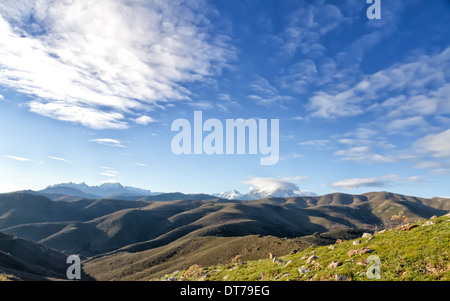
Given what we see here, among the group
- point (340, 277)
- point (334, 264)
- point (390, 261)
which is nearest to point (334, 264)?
point (334, 264)

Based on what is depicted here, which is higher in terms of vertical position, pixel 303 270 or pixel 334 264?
pixel 334 264

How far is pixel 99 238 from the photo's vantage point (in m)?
180

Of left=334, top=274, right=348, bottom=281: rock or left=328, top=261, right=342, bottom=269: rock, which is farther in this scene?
left=328, top=261, right=342, bottom=269: rock

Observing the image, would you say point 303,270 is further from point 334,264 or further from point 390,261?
point 390,261

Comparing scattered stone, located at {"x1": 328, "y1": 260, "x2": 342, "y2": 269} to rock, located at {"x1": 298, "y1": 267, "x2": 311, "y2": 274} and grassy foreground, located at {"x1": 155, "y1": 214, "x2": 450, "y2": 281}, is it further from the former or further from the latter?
rock, located at {"x1": 298, "y1": 267, "x2": 311, "y2": 274}

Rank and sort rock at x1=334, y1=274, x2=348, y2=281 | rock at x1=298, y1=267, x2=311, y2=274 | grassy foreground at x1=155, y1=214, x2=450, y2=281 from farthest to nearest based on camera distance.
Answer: rock at x1=298, y1=267, x2=311, y2=274 < rock at x1=334, y1=274, x2=348, y2=281 < grassy foreground at x1=155, y1=214, x2=450, y2=281

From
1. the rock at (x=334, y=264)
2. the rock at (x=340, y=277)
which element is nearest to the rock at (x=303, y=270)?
the rock at (x=334, y=264)

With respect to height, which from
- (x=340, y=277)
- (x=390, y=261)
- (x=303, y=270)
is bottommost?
(x=303, y=270)

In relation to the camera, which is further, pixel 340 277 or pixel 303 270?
pixel 303 270

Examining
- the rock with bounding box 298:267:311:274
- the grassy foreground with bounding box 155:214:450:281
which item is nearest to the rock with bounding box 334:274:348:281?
the grassy foreground with bounding box 155:214:450:281

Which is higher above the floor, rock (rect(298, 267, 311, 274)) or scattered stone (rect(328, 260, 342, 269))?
scattered stone (rect(328, 260, 342, 269))
